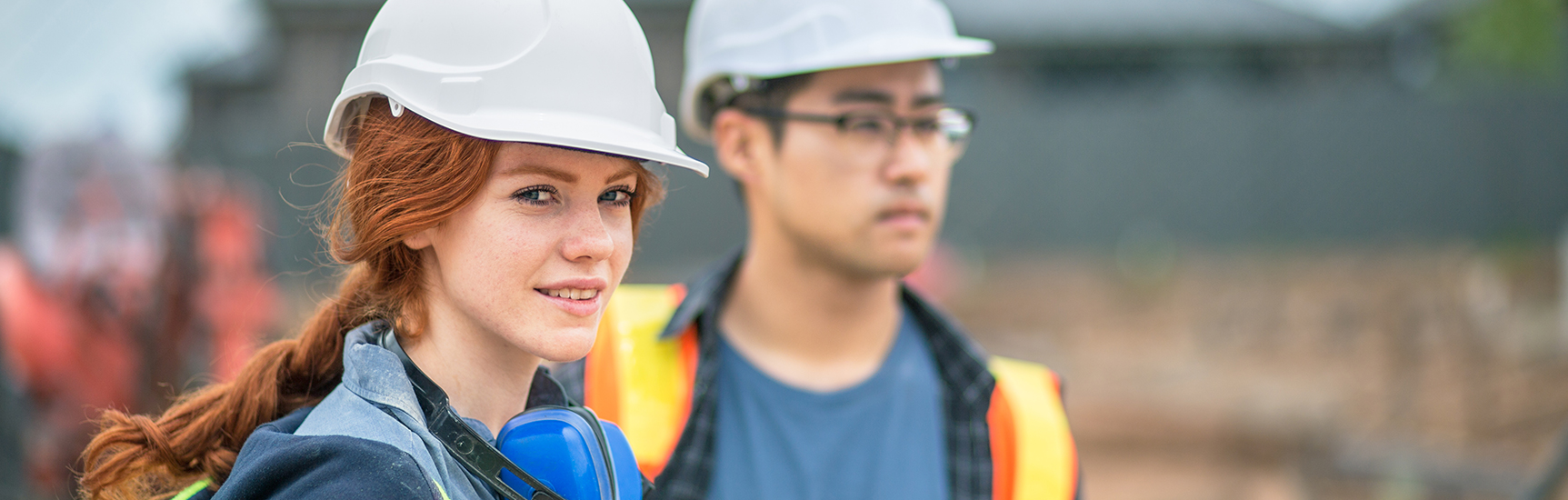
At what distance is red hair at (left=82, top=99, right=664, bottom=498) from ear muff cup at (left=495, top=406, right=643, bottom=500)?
0.56 ft

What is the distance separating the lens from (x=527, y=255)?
104 cm

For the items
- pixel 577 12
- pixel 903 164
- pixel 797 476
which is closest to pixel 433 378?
pixel 577 12

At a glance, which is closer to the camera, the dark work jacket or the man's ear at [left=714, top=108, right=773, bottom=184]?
the dark work jacket

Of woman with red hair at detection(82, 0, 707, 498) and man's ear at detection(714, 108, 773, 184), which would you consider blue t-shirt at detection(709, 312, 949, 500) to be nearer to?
man's ear at detection(714, 108, 773, 184)

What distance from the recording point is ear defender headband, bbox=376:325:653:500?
99 cm

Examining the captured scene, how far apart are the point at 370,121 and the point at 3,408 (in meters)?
3.45

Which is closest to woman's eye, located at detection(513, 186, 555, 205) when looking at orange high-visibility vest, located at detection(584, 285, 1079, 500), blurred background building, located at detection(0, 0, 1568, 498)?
orange high-visibility vest, located at detection(584, 285, 1079, 500)

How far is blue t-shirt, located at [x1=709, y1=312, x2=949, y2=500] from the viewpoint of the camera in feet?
Answer: 7.13

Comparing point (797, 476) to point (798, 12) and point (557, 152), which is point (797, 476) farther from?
point (557, 152)

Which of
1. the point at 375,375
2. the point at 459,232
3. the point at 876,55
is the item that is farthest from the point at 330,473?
the point at 876,55

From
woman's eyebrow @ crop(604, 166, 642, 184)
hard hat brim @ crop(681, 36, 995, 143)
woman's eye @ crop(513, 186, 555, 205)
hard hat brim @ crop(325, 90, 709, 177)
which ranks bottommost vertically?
woman's eye @ crop(513, 186, 555, 205)

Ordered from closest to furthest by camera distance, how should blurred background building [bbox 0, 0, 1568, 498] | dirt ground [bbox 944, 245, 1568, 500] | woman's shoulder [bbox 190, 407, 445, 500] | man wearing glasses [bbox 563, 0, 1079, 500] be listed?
woman's shoulder [bbox 190, 407, 445, 500] → man wearing glasses [bbox 563, 0, 1079, 500] → dirt ground [bbox 944, 245, 1568, 500] → blurred background building [bbox 0, 0, 1568, 498]

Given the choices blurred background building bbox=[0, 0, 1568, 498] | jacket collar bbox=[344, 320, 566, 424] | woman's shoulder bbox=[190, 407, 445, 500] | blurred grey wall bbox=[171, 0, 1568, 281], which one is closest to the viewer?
woman's shoulder bbox=[190, 407, 445, 500]

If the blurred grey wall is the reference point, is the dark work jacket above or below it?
below
